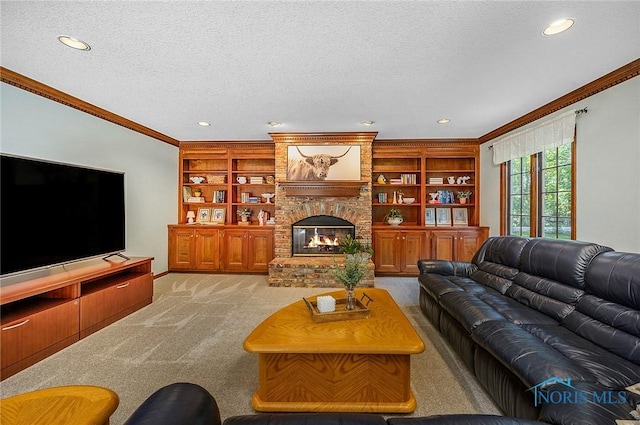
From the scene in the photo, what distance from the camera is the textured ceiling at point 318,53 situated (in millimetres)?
1773

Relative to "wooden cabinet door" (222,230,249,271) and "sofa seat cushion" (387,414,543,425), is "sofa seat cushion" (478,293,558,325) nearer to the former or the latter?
"sofa seat cushion" (387,414,543,425)

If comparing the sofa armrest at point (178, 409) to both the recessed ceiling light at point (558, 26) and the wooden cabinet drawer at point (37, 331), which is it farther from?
the recessed ceiling light at point (558, 26)

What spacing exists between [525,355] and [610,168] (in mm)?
2415

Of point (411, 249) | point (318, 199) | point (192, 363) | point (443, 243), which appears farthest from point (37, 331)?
point (443, 243)

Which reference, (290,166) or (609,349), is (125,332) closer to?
(290,166)

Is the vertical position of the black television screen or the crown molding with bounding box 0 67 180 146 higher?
the crown molding with bounding box 0 67 180 146

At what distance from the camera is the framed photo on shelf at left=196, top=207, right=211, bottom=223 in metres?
5.51

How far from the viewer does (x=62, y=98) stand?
119 inches

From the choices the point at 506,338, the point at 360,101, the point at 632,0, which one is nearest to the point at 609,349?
the point at 506,338

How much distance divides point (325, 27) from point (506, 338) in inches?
94.9

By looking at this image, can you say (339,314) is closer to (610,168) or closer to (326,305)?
(326,305)

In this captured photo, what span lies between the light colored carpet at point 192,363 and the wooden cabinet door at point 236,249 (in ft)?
5.20

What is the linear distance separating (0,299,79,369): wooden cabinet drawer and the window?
532 cm

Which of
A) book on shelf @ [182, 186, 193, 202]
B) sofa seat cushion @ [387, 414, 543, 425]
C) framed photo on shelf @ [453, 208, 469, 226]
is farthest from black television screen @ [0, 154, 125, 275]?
framed photo on shelf @ [453, 208, 469, 226]
